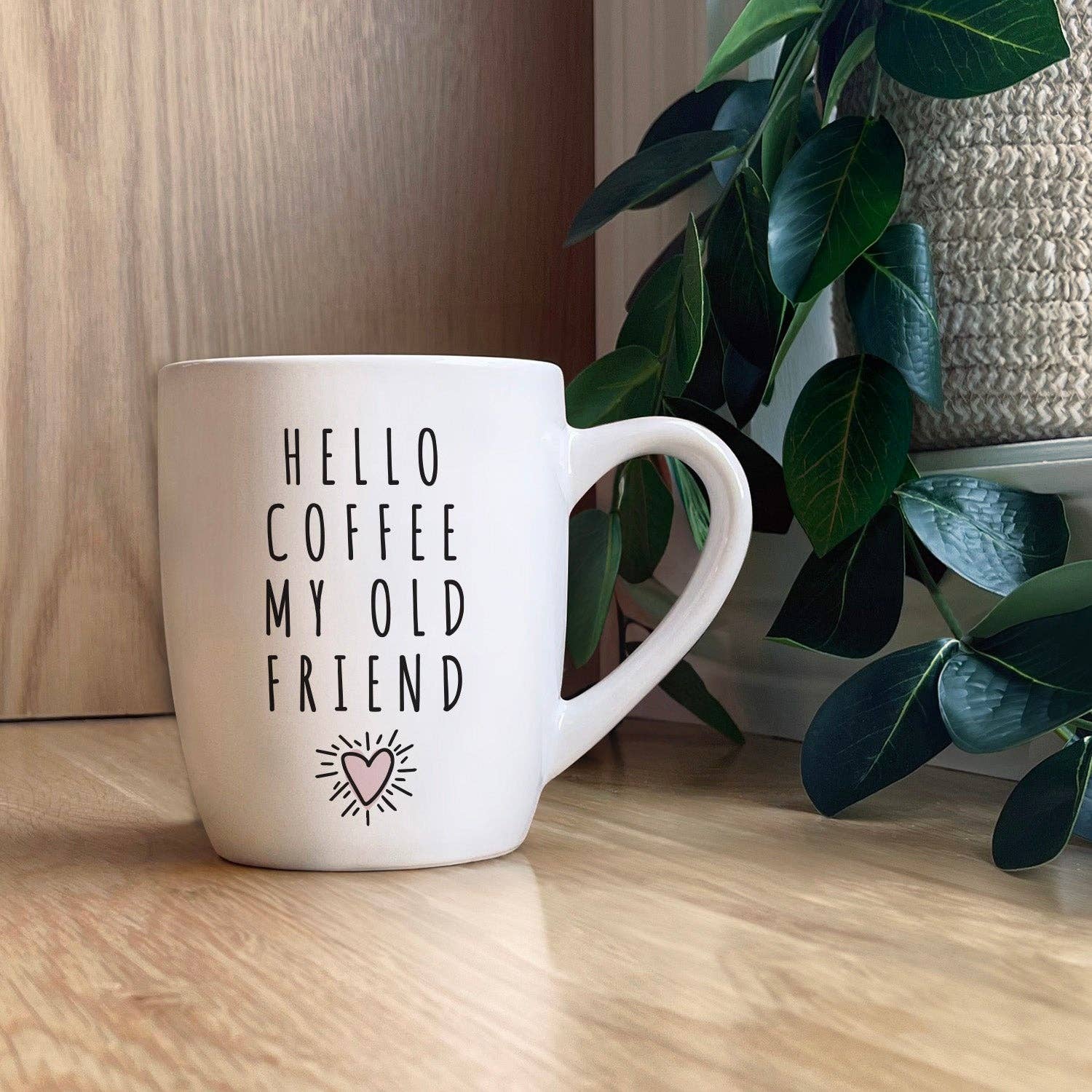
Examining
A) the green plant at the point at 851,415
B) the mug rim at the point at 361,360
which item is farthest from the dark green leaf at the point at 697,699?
the mug rim at the point at 361,360

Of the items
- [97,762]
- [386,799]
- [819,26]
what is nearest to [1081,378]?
[819,26]

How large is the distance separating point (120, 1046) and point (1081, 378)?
0.39 m

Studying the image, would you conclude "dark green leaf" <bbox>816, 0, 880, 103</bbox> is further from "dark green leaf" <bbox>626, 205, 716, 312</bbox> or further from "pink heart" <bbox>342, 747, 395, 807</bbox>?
"pink heart" <bbox>342, 747, 395, 807</bbox>

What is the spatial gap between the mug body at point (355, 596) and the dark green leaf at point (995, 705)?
0.12 meters

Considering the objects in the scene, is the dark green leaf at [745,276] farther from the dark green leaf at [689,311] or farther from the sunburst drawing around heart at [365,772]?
the sunburst drawing around heart at [365,772]

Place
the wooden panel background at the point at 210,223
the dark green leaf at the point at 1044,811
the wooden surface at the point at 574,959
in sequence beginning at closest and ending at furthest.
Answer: the wooden surface at the point at 574,959
the dark green leaf at the point at 1044,811
the wooden panel background at the point at 210,223

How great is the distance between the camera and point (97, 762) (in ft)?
1.69

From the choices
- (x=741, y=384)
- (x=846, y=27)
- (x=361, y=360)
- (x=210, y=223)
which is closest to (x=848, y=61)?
(x=846, y=27)

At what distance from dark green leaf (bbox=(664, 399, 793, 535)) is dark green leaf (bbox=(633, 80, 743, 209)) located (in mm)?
111

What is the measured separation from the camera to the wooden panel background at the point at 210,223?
0.61m

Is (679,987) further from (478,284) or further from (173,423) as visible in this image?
(478,284)

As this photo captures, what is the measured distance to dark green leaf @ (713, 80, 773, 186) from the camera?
1.70 feet

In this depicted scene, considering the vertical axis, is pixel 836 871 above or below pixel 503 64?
below

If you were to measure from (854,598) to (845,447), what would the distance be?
0.05m
